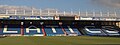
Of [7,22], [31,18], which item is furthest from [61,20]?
[7,22]

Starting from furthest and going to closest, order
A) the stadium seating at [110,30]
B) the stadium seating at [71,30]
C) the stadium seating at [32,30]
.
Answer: the stadium seating at [110,30] → the stadium seating at [71,30] → the stadium seating at [32,30]

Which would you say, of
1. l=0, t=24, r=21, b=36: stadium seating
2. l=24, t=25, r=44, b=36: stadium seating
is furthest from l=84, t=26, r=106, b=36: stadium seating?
l=0, t=24, r=21, b=36: stadium seating

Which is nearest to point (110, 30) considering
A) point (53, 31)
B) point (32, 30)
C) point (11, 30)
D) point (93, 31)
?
point (93, 31)

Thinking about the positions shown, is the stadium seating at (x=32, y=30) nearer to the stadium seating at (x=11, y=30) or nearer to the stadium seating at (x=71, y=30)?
the stadium seating at (x=11, y=30)

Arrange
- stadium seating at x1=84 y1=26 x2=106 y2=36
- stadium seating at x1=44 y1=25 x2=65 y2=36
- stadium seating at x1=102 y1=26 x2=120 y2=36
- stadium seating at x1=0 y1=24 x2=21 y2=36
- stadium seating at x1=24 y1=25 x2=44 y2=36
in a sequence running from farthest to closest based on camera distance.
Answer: stadium seating at x1=102 y1=26 x2=120 y2=36
stadium seating at x1=84 y1=26 x2=106 y2=36
stadium seating at x1=44 y1=25 x2=65 y2=36
stadium seating at x1=24 y1=25 x2=44 y2=36
stadium seating at x1=0 y1=24 x2=21 y2=36

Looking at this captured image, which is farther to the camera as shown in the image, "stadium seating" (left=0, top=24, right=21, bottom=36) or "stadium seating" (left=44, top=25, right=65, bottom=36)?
"stadium seating" (left=44, top=25, right=65, bottom=36)

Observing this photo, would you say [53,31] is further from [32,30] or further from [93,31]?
[93,31]

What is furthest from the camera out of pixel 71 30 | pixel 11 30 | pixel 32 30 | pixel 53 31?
pixel 71 30

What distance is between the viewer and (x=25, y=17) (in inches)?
3137

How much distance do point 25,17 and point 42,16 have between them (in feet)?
15.8

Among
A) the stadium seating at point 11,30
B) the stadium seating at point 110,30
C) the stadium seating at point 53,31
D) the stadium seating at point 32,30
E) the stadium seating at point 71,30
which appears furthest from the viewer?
the stadium seating at point 110,30

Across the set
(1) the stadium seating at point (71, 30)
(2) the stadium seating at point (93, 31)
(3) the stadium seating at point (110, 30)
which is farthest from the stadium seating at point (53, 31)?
(3) the stadium seating at point (110, 30)

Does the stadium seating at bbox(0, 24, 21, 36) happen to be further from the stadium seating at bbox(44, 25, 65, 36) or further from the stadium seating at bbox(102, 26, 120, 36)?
the stadium seating at bbox(102, 26, 120, 36)

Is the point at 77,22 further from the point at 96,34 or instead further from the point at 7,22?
the point at 7,22
